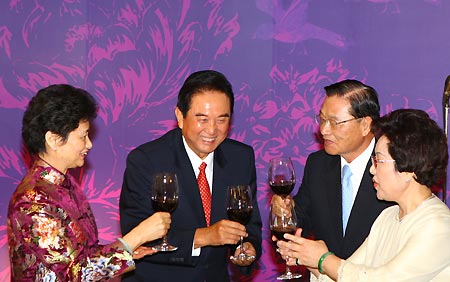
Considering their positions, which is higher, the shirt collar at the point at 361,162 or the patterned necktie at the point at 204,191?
the shirt collar at the point at 361,162

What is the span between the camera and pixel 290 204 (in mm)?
3514

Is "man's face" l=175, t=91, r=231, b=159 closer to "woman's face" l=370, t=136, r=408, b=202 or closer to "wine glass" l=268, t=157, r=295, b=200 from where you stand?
"wine glass" l=268, t=157, r=295, b=200

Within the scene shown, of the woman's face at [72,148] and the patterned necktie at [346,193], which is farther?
the patterned necktie at [346,193]

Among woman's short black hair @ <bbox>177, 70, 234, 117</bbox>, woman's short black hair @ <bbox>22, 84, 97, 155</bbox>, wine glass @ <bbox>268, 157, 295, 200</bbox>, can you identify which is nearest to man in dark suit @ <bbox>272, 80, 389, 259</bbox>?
wine glass @ <bbox>268, 157, 295, 200</bbox>

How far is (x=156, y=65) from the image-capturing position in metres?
5.82

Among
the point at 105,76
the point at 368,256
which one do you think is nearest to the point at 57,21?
the point at 105,76

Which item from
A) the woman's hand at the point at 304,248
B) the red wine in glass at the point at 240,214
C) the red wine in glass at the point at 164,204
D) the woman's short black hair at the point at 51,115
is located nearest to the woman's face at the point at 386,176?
the woman's hand at the point at 304,248

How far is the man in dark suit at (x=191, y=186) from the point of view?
12.9 feet

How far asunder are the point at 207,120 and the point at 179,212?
1.64ft

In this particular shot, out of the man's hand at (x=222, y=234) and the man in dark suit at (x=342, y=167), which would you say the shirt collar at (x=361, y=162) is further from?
the man's hand at (x=222, y=234)

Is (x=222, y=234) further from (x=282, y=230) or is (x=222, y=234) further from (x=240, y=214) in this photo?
(x=282, y=230)

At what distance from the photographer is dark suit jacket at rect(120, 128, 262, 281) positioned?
3922 millimetres

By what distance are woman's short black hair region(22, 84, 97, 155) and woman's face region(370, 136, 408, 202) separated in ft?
4.32

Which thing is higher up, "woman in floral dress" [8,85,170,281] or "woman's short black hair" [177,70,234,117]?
"woman's short black hair" [177,70,234,117]
